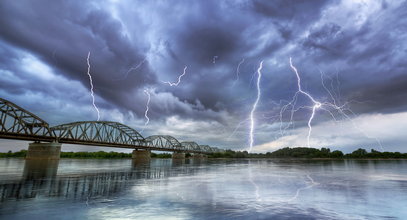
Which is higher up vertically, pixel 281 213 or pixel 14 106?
pixel 14 106

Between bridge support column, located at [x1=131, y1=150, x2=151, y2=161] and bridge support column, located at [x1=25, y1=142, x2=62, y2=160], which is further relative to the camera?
bridge support column, located at [x1=131, y1=150, x2=151, y2=161]

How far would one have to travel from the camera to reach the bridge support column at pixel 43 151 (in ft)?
277

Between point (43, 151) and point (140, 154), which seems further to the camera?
point (140, 154)

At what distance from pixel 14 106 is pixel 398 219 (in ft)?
361

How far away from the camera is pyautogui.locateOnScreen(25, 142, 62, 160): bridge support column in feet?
277

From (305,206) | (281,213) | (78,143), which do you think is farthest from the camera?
(78,143)

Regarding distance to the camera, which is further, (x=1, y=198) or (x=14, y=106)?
(x=14, y=106)

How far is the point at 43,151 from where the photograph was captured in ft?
279

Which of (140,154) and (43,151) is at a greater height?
(43,151)

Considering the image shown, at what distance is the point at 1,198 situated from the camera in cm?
1130

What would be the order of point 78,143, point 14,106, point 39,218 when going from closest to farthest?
point 39,218, point 14,106, point 78,143

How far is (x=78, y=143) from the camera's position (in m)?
103

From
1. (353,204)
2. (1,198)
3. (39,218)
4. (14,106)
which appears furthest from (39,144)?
(353,204)

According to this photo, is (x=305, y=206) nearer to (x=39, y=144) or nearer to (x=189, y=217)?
(x=189, y=217)
